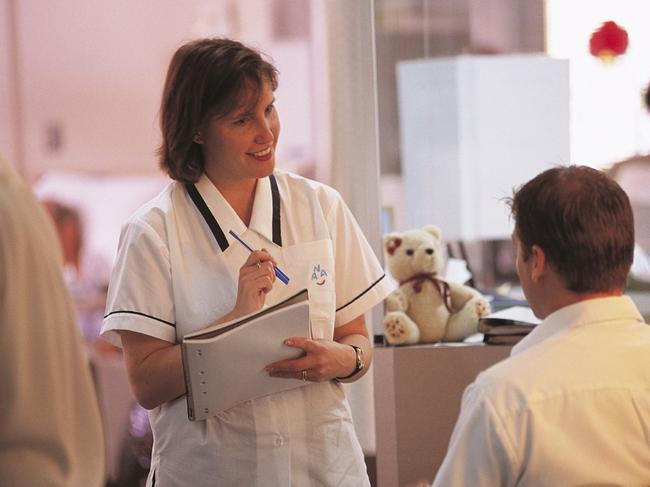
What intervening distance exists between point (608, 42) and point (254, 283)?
1484 mm

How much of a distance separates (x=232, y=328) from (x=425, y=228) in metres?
1.15

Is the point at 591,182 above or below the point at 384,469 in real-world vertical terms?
above

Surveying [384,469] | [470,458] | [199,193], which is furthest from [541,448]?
[384,469]

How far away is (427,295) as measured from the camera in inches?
108

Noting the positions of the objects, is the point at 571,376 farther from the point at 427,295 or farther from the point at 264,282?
the point at 427,295

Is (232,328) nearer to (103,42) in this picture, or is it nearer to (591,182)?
(591,182)

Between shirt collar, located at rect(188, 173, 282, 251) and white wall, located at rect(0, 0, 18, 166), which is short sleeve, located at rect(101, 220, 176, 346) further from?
white wall, located at rect(0, 0, 18, 166)

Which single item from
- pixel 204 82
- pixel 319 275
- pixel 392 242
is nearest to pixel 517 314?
Answer: pixel 392 242

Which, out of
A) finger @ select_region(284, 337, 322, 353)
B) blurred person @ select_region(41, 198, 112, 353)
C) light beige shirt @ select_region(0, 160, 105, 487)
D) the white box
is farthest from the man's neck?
blurred person @ select_region(41, 198, 112, 353)

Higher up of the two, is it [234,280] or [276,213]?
[276,213]

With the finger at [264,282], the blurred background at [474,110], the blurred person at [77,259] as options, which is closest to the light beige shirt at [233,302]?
the finger at [264,282]

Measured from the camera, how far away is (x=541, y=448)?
133 cm

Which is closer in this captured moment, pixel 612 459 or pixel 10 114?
pixel 612 459

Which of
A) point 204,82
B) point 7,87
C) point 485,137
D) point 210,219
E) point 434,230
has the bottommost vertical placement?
point 434,230
